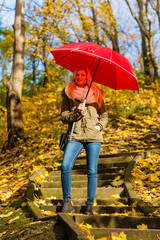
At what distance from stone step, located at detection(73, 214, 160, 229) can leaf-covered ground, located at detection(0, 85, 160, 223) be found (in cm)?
74

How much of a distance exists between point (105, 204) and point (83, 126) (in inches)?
54.1

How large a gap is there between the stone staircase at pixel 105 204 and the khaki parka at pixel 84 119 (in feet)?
2.98

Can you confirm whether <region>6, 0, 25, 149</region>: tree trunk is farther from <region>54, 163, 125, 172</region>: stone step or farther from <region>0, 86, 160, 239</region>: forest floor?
<region>54, 163, 125, 172</region>: stone step

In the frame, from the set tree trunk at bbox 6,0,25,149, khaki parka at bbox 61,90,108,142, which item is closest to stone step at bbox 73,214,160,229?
khaki parka at bbox 61,90,108,142

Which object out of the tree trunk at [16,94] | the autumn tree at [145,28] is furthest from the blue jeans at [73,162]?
the autumn tree at [145,28]

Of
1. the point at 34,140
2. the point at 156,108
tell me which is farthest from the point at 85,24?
the point at 34,140

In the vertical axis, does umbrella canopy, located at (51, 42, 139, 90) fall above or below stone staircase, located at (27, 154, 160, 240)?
above

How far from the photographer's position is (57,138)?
7.23 m

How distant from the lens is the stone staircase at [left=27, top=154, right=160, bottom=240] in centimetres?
224

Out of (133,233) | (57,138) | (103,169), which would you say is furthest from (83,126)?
(57,138)

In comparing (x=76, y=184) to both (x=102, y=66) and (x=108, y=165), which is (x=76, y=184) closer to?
(x=108, y=165)

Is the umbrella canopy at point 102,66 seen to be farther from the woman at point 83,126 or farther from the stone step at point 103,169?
the stone step at point 103,169

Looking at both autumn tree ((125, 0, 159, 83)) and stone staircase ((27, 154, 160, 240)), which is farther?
autumn tree ((125, 0, 159, 83))

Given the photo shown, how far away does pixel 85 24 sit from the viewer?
14250 millimetres
